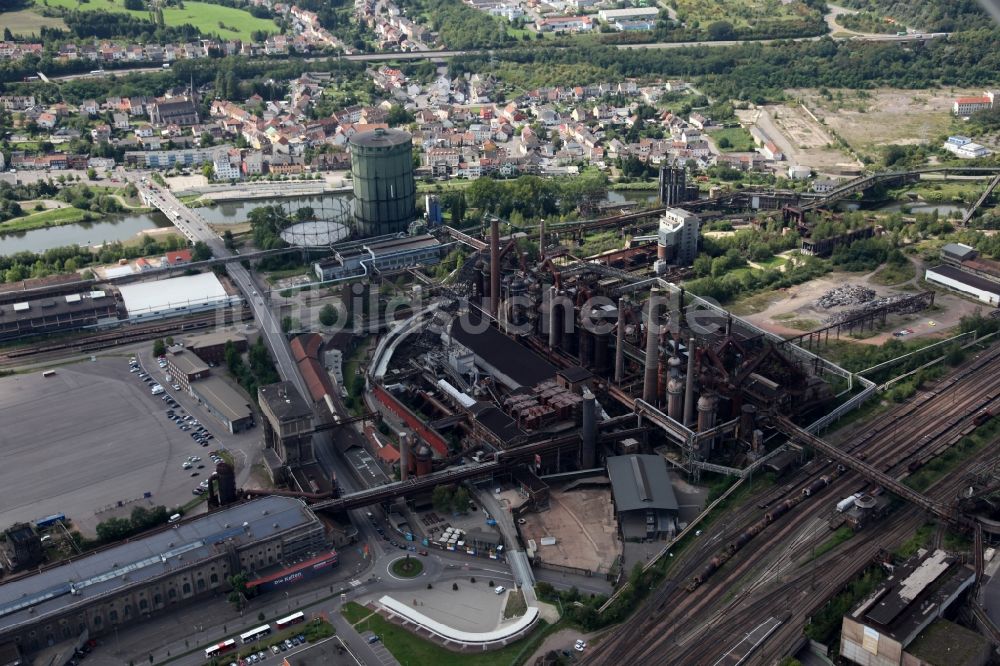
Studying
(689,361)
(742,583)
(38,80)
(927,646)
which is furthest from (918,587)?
(38,80)

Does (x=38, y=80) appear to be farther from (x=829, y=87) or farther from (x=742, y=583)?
(x=742, y=583)

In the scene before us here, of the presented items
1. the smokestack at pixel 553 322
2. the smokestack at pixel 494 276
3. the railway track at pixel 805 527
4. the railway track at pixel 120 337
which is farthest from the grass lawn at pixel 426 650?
the railway track at pixel 120 337

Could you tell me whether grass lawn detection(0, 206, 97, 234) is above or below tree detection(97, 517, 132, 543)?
above

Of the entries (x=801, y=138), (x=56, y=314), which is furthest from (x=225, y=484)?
(x=801, y=138)

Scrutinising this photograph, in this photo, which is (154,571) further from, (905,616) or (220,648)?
(905,616)

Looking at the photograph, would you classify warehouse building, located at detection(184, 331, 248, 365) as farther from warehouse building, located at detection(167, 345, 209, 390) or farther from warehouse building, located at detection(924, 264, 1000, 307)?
warehouse building, located at detection(924, 264, 1000, 307)

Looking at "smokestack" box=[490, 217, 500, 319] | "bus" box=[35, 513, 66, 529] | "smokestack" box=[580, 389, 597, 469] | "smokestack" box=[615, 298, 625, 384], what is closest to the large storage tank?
"smokestack" box=[490, 217, 500, 319]

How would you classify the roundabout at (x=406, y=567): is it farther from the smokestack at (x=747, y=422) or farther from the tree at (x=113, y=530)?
the smokestack at (x=747, y=422)
